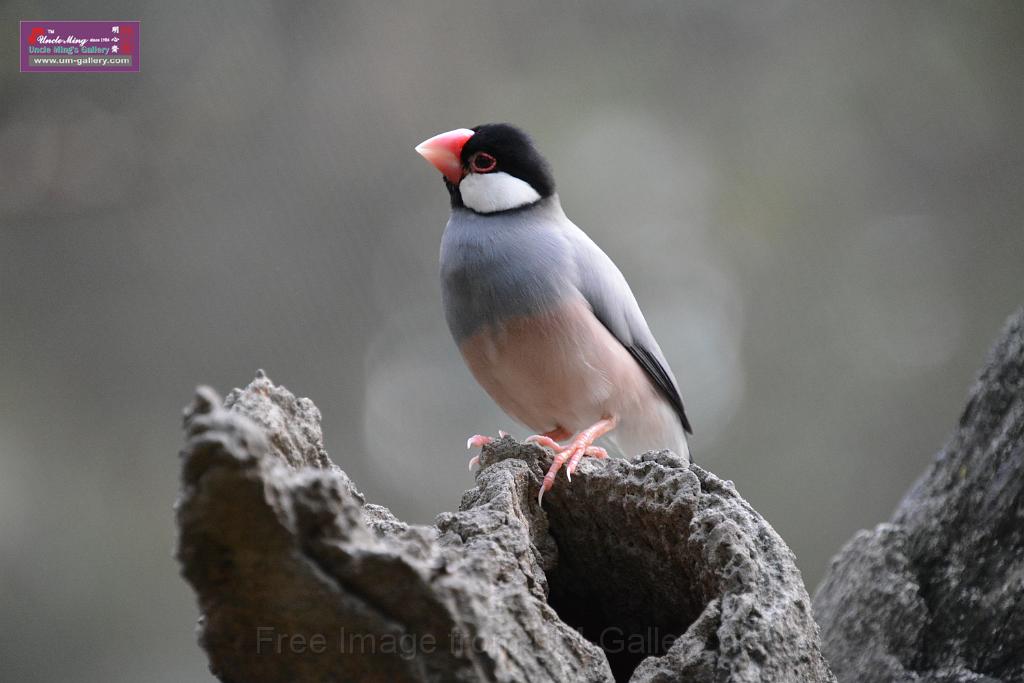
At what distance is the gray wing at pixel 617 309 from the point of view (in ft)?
9.32

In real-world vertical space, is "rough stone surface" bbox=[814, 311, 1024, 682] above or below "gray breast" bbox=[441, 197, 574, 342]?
below

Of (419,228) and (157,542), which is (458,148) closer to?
(419,228)

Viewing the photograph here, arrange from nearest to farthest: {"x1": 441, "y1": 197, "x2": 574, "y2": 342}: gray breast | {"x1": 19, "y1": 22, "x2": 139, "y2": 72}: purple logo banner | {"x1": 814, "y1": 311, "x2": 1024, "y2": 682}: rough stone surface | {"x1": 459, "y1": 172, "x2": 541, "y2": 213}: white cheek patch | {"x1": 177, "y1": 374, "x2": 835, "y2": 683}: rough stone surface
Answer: {"x1": 177, "y1": 374, "x2": 835, "y2": 683}: rough stone surface
{"x1": 814, "y1": 311, "x2": 1024, "y2": 682}: rough stone surface
{"x1": 441, "y1": 197, "x2": 574, "y2": 342}: gray breast
{"x1": 459, "y1": 172, "x2": 541, "y2": 213}: white cheek patch
{"x1": 19, "y1": 22, "x2": 139, "y2": 72}: purple logo banner

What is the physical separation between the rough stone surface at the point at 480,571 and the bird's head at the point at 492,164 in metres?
1.13

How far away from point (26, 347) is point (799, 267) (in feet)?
13.0

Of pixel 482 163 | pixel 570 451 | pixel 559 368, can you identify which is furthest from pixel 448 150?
pixel 570 451

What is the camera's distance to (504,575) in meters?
1.53

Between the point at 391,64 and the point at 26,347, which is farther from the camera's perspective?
the point at 391,64

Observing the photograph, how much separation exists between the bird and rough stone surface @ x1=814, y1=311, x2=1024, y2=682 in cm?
73

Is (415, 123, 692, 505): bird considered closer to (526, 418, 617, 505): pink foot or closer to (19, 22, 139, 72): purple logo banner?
(526, 418, 617, 505): pink foot

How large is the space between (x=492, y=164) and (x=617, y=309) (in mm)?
607

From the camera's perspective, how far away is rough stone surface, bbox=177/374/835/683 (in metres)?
1.17

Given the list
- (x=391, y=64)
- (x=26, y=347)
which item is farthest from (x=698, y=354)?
(x=26, y=347)

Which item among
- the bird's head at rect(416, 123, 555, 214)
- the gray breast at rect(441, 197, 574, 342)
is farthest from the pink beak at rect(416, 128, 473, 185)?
the gray breast at rect(441, 197, 574, 342)
